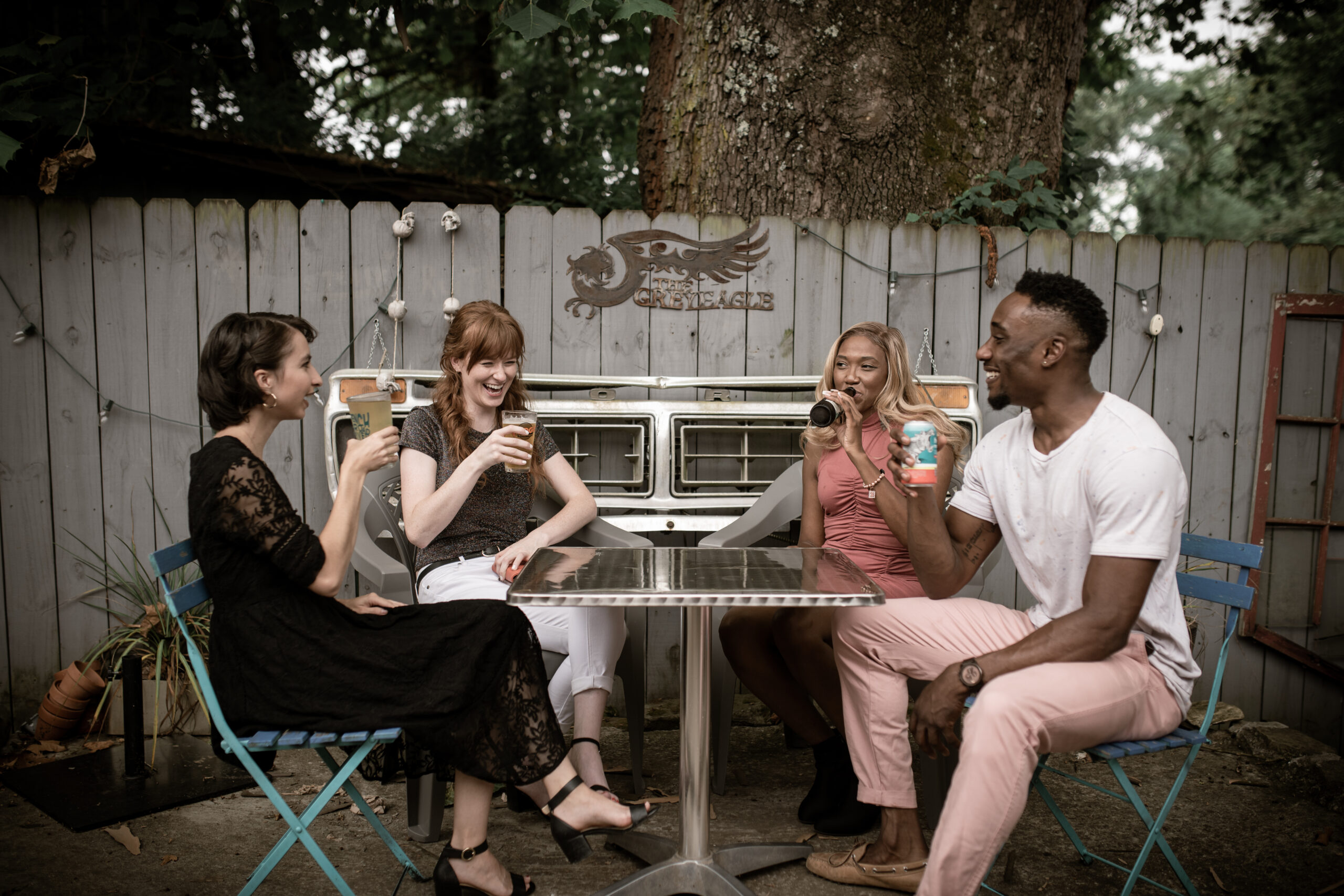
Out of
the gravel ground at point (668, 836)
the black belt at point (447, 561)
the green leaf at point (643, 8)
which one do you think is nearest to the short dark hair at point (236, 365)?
the black belt at point (447, 561)

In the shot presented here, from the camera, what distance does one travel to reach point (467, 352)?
8.87 feet

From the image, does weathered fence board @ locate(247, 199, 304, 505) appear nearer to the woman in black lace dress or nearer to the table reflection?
the woman in black lace dress

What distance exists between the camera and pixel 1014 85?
4.15m

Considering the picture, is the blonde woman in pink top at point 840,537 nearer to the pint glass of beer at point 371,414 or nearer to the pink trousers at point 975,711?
the pink trousers at point 975,711

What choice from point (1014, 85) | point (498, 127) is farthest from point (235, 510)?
point (498, 127)

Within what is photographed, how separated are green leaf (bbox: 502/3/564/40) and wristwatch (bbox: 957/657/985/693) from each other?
2664 millimetres

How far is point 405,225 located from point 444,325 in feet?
1.32

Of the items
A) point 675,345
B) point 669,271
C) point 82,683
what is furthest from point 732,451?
point 82,683

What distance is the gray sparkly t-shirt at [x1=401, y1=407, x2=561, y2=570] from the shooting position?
8.85 feet

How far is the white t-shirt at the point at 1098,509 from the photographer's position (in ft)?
6.13

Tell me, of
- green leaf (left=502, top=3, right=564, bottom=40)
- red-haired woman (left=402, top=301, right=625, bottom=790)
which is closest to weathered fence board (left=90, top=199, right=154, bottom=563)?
red-haired woman (left=402, top=301, right=625, bottom=790)

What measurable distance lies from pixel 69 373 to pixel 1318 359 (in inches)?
194

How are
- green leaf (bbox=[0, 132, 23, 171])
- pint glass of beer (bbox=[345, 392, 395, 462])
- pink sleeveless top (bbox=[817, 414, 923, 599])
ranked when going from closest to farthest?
pint glass of beer (bbox=[345, 392, 395, 462]), pink sleeveless top (bbox=[817, 414, 923, 599]), green leaf (bbox=[0, 132, 23, 171])

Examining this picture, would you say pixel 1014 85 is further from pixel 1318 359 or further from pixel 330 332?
pixel 330 332
